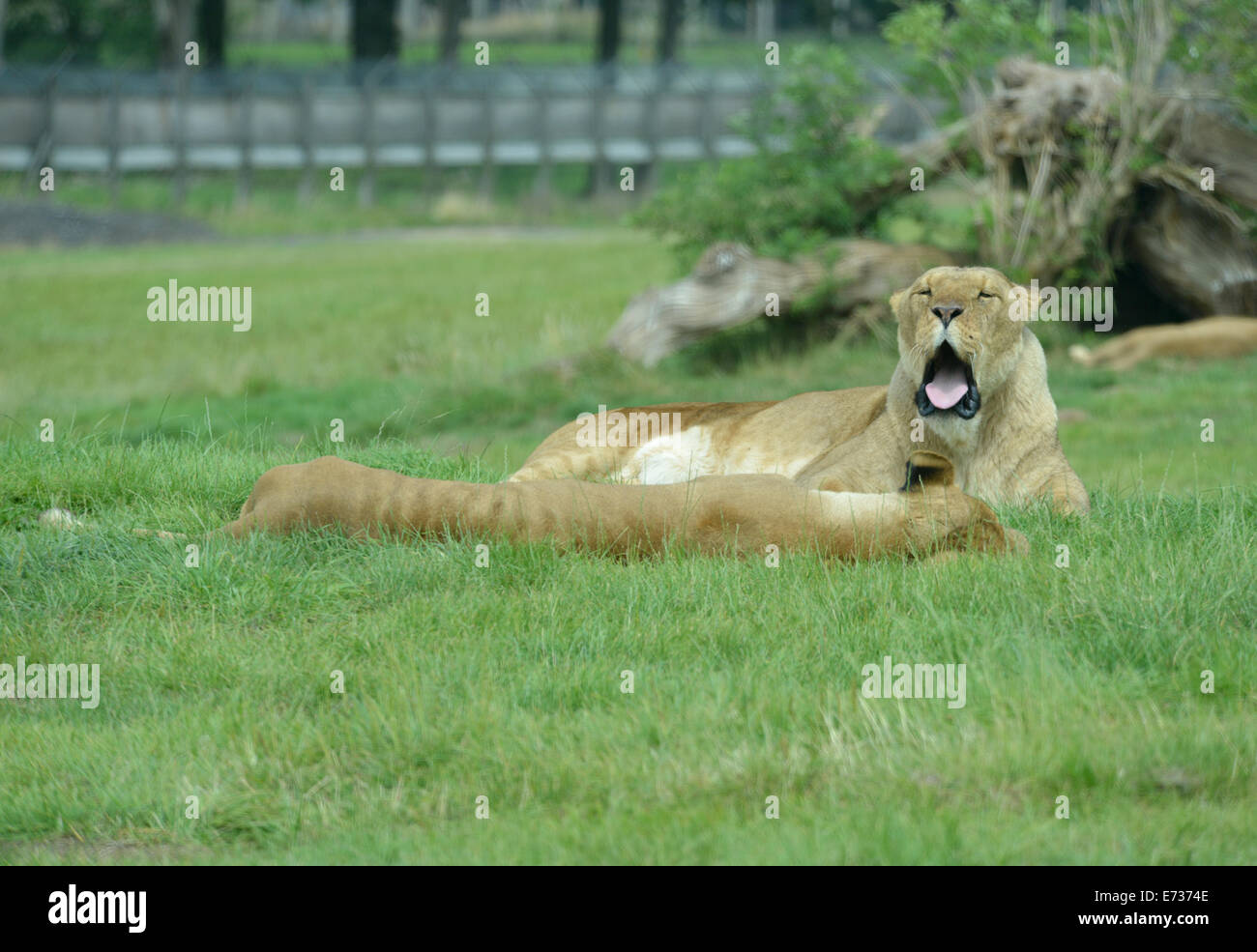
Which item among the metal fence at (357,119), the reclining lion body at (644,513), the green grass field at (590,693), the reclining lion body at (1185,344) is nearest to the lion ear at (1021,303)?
the green grass field at (590,693)

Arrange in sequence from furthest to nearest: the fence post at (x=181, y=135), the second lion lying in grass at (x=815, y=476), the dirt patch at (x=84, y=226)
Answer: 1. the fence post at (x=181, y=135)
2. the dirt patch at (x=84, y=226)
3. the second lion lying in grass at (x=815, y=476)

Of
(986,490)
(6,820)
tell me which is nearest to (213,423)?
(986,490)

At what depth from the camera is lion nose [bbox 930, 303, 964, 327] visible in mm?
7477

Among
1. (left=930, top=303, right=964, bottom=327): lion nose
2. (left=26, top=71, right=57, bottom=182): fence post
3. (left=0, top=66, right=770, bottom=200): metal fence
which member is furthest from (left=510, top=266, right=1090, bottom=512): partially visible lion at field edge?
(left=26, top=71, right=57, bottom=182): fence post

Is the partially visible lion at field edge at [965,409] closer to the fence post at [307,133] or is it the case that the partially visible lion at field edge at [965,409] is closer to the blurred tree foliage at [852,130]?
the blurred tree foliage at [852,130]

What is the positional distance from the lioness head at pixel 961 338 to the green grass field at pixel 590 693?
77 cm

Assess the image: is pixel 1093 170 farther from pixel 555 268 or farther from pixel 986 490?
pixel 555 268

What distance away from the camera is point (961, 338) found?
295 inches

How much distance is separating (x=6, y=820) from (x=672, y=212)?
43.8 ft

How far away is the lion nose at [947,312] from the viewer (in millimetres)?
7477

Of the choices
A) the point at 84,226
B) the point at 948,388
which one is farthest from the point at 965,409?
the point at 84,226

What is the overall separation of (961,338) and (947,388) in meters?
0.34

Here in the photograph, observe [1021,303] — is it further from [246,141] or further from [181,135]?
[181,135]

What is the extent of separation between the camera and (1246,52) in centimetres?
1545
